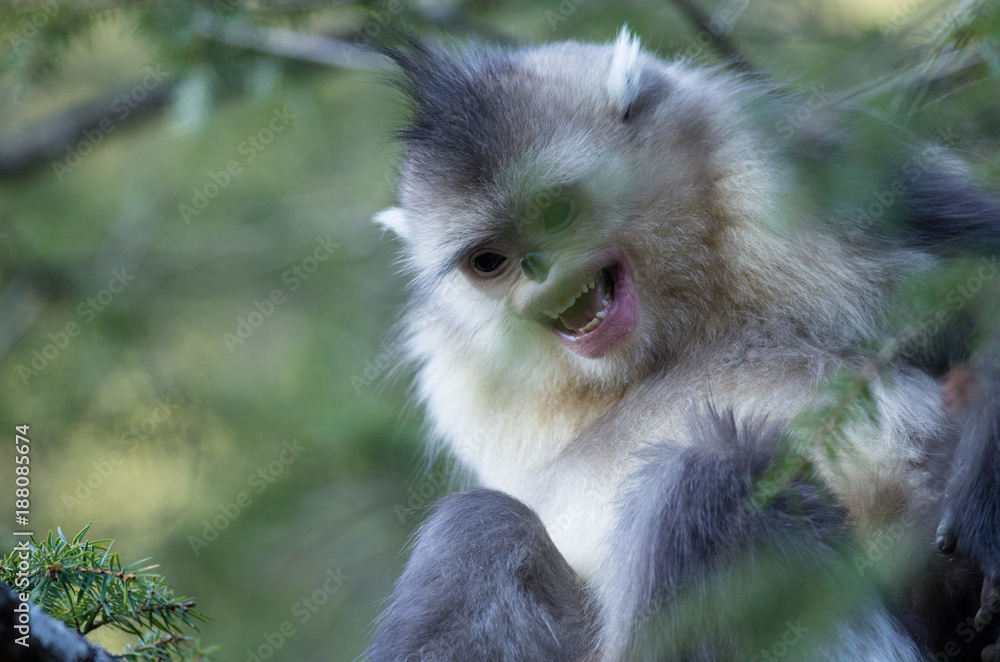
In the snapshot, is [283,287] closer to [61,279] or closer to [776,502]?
[61,279]

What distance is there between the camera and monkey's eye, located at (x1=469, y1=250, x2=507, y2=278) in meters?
2.82

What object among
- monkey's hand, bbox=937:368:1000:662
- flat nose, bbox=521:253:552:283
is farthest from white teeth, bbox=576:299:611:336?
monkey's hand, bbox=937:368:1000:662

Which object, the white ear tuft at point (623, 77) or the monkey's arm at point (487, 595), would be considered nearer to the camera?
the monkey's arm at point (487, 595)

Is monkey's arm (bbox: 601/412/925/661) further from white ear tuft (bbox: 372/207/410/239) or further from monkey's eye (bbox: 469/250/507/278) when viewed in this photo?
white ear tuft (bbox: 372/207/410/239)

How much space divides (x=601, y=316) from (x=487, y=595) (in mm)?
851

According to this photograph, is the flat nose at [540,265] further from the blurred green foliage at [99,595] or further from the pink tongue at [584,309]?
the blurred green foliage at [99,595]

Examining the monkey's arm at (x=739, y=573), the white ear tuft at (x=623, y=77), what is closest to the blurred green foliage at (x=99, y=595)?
the monkey's arm at (x=739, y=573)

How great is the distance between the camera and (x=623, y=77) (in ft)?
9.29

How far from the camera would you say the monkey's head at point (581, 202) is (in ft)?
8.51

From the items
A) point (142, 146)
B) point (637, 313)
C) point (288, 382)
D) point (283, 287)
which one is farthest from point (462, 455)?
point (142, 146)

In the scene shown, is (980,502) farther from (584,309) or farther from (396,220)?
(396,220)

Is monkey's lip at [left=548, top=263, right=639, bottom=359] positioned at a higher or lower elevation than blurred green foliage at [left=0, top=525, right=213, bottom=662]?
higher

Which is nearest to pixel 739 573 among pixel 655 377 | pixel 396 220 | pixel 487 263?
pixel 655 377

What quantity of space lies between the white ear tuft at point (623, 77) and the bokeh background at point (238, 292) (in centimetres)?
44
